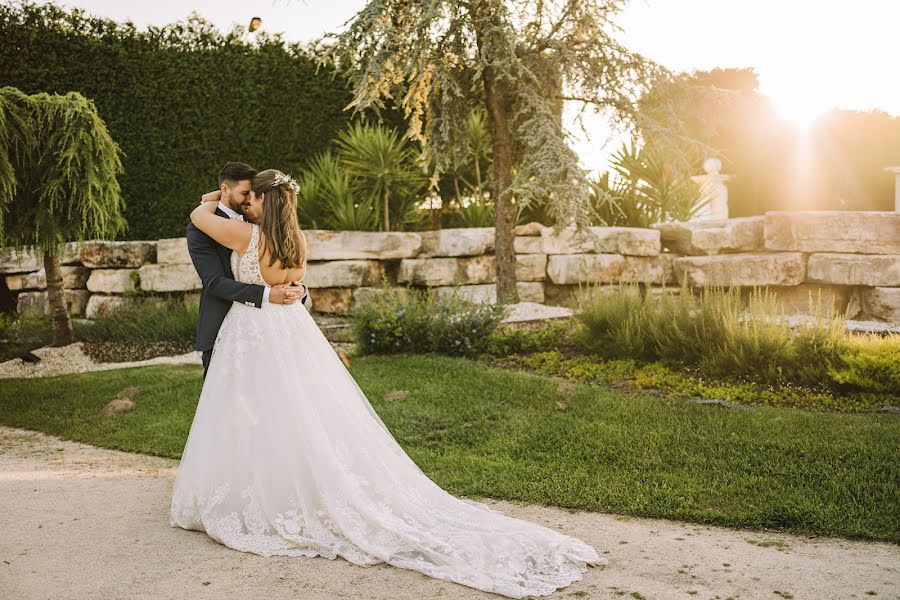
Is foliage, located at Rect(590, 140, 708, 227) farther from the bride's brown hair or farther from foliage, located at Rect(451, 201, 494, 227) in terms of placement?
the bride's brown hair

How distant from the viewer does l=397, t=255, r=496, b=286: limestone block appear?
11398 millimetres

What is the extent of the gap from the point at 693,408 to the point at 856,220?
17.5ft

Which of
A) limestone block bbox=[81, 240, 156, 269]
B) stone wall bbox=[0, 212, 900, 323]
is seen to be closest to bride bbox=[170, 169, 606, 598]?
stone wall bbox=[0, 212, 900, 323]

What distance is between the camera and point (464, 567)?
3383 mm

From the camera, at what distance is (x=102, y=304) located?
1145cm

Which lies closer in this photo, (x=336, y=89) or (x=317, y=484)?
(x=317, y=484)

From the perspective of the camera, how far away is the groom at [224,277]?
13.6ft

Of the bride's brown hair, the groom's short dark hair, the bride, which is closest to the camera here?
the bride

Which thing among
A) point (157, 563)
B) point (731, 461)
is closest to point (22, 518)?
point (157, 563)

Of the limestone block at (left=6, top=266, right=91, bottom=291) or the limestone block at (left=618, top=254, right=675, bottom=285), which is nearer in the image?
the limestone block at (left=618, top=254, right=675, bottom=285)

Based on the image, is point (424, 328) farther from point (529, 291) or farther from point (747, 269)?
point (747, 269)

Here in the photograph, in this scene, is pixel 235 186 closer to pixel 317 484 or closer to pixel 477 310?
pixel 317 484

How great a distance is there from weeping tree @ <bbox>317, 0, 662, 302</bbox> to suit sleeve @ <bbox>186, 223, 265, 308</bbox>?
534 cm

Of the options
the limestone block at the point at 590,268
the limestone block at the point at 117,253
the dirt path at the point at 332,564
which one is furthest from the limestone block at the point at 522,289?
the dirt path at the point at 332,564
